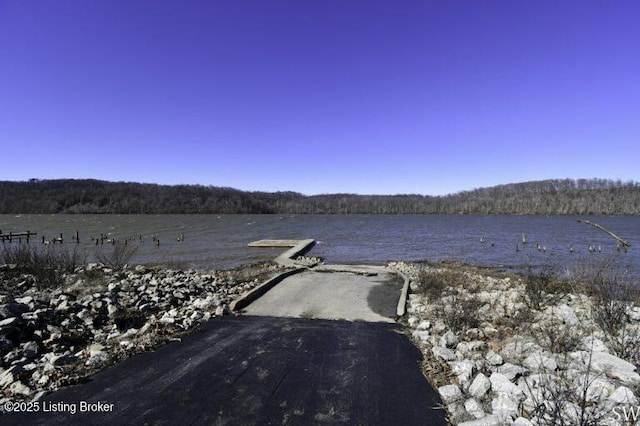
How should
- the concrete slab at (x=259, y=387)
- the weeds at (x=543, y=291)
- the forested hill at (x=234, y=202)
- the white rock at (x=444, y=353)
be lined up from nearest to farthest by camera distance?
the concrete slab at (x=259, y=387) < the white rock at (x=444, y=353) < the weeds at (x=543, y=291) < the forested hill at (x=234, y=202)

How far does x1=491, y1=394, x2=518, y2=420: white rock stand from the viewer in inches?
152

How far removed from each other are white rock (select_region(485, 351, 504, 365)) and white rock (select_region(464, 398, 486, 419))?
3.67 feet

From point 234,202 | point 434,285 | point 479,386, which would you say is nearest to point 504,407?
point 479,386

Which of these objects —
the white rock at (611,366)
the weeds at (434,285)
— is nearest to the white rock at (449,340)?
the white rock at (611,366)

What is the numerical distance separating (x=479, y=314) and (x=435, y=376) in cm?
329

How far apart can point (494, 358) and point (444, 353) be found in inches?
32.5

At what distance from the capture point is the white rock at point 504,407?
12.7 ft

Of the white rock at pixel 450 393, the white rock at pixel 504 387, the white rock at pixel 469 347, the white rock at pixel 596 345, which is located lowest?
the white rock at pixel 450 393

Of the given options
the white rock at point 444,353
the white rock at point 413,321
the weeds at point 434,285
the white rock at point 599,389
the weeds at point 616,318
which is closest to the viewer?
the white rock at point 599,389

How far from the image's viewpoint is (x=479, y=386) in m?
4.52

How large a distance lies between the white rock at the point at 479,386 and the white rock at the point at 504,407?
189 millimetres

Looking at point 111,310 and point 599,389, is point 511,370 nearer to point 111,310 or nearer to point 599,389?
point 599,389

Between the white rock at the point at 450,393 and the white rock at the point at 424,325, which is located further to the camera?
the white rock at the point at 424,325

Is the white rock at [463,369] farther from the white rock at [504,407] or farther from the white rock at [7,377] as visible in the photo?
the white rock at [7,377]
